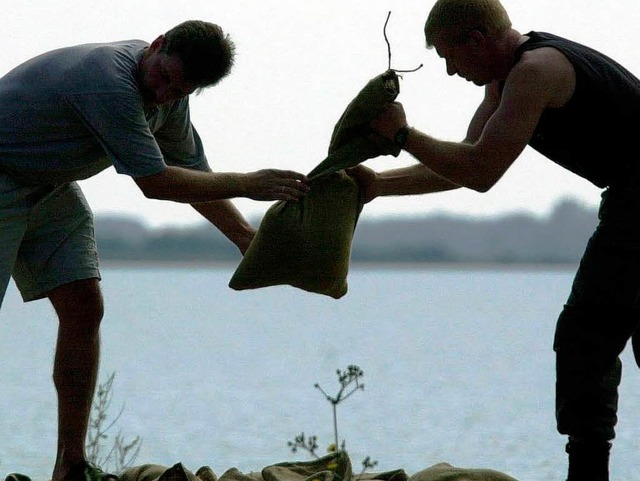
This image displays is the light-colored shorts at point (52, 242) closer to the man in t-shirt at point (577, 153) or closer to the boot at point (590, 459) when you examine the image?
the man in t-shirt at point (577, 153)

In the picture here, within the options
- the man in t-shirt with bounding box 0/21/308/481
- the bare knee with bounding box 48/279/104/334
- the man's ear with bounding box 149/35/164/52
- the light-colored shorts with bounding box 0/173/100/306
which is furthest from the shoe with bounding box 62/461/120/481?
the man's ear with bounding box 149/35/164/52

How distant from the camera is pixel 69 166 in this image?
3.52 meters

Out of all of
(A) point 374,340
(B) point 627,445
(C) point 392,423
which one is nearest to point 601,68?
(B) point 627,445

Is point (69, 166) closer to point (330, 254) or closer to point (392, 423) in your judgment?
point (330, 254)

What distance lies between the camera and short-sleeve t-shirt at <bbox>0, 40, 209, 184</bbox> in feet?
10.9

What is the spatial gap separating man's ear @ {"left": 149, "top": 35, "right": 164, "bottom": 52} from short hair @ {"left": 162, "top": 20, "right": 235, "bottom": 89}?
0.03 meters

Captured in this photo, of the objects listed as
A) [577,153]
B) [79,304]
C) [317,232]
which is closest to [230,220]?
[317,232]

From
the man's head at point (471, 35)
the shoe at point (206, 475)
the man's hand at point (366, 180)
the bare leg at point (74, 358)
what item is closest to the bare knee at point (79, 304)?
the bare leg at point (74, 358)

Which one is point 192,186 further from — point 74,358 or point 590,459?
point 590,459

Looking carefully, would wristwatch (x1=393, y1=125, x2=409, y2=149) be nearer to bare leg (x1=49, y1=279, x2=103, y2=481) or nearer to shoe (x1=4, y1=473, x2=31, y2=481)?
bare leg (x1=49, y1=279, x2=103, y2=481)

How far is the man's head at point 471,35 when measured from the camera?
3170mm

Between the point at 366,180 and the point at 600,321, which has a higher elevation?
the point at 366,180

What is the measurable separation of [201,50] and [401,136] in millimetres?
615

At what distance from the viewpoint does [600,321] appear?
3.21 meters
